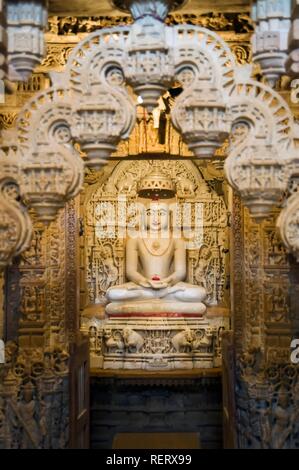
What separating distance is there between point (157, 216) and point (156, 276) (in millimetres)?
795

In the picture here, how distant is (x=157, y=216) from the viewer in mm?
10164

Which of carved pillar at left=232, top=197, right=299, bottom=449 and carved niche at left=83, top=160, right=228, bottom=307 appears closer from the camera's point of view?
carved pillar at left=232, top=197, right=299, bottom=449

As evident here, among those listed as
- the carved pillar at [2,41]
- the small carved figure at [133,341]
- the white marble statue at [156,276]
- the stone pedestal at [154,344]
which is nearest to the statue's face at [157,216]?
the white marble statue at [156,276]

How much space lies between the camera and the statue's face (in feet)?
33.2

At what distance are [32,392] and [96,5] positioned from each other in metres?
3.05

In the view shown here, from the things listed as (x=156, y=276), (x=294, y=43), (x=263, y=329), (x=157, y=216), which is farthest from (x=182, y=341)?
(x=294, y=43)

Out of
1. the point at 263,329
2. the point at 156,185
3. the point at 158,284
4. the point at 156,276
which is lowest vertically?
the point at 263,329

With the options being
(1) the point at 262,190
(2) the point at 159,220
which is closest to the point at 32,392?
(1) the point at 262,190

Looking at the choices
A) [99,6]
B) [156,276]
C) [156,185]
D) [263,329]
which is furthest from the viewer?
[156,276]

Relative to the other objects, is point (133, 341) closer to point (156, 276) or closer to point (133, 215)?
point (156, 276)

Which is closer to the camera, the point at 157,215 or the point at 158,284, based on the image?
the point at 158,284

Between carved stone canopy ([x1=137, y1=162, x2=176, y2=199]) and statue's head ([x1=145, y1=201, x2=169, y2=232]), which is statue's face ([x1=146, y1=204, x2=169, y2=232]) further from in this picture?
carved stone canopy ([x1=137, y1=162, x2=176, y2=199])

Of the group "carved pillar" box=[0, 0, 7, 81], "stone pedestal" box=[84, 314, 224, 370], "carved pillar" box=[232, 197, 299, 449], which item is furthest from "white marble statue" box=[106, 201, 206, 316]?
"carved pillar" box=[0, 0, 7, 81]

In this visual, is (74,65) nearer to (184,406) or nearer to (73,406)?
(73,406)
